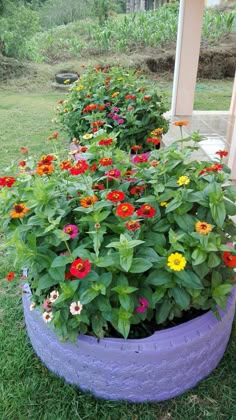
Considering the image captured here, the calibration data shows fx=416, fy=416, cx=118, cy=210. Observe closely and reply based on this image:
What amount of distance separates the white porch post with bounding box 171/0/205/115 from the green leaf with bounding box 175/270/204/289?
4032 mm

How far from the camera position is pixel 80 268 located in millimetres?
1196

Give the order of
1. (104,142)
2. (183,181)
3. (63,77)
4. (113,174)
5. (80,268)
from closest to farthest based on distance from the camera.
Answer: (80,268), (183,181), (113,174), (104,142), (63,77)

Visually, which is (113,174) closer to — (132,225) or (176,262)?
(132,225)

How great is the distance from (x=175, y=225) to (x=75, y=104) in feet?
6.57

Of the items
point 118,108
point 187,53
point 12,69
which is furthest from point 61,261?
point 12,69

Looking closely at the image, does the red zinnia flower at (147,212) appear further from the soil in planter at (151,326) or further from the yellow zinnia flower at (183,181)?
the soil in planter at (151,326)

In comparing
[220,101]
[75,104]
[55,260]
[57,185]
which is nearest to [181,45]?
[220,101]

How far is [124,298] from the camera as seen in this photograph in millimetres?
1268

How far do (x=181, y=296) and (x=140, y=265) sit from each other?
17 cm

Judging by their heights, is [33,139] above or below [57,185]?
below

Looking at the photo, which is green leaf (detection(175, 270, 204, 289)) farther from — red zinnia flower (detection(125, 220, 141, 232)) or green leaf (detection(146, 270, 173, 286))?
red zinnia flower (detection(125, 220, 141, 232))

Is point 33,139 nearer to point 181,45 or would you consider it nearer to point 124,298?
point 181,45

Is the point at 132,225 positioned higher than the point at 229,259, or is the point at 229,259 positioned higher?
the point at 132,225

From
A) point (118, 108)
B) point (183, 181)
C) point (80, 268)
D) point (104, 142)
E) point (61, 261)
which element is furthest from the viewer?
point (118, 108)
